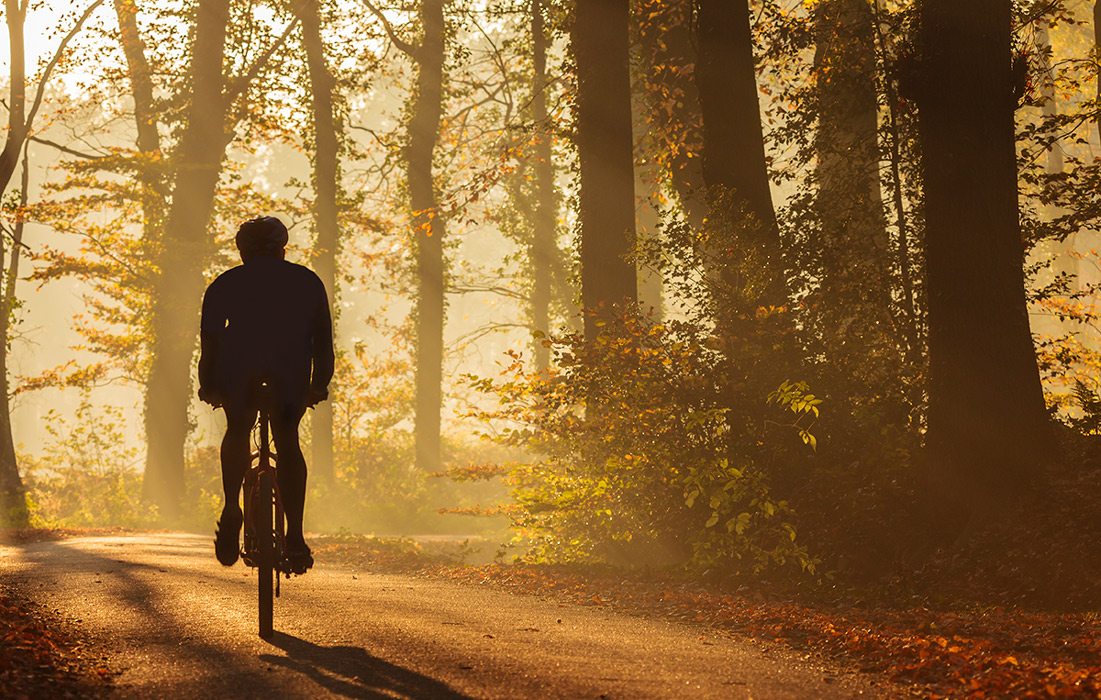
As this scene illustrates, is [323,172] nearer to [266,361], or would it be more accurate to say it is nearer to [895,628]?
[266,361]

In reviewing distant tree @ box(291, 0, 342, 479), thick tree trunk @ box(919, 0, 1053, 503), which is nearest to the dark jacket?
thick tree trunk @ box(919, 0, 1053, 503)

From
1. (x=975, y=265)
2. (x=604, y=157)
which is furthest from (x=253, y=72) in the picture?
(x=975, y=265)

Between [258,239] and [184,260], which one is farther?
[184,260]

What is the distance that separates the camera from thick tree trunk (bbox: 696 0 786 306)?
14211mm

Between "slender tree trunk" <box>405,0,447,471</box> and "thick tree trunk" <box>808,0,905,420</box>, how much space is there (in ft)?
59.2

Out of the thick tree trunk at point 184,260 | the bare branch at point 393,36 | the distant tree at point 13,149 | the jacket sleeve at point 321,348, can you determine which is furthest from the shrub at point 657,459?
the bare branch at point 393,36

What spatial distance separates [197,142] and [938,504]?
22.3 m

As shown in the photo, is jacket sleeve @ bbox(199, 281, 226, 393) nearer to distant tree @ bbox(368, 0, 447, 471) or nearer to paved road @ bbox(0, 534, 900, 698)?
paved road @ bbox(0, 534, 900, 698)

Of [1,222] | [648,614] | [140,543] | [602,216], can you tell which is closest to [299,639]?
[648,614]

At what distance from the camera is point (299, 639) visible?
7277 millimetres

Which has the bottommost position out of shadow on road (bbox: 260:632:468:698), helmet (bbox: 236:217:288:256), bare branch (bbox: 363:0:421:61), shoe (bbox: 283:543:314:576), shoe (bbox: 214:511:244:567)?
shadow on road (bbox: 260:632:468:698)

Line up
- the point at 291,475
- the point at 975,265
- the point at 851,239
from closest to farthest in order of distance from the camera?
1. the point at 291,475
2. the point at 975,265
3. the point at 851,239

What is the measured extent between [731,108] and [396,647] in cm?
925

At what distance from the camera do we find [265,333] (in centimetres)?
720
